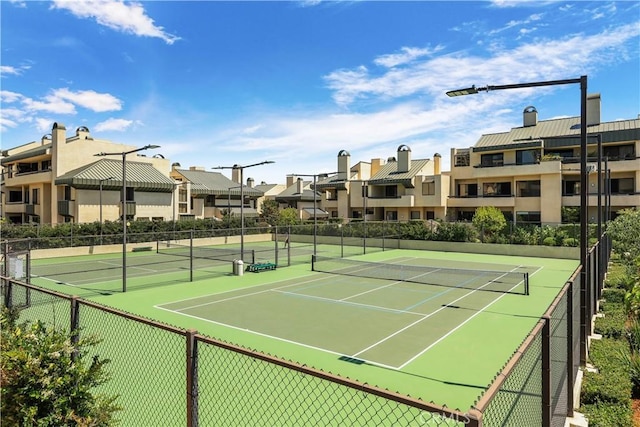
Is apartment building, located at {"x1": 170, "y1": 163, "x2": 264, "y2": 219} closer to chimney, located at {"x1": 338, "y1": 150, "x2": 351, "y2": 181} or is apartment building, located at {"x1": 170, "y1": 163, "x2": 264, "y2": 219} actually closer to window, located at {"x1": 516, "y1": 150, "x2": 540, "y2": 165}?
chimney, located at {"x1": 338, "y1": 150, "x2": 351, "y2": 181}

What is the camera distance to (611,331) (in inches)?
420

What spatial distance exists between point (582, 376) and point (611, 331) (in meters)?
3.56

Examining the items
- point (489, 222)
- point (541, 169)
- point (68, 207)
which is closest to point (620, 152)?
point (541, 169)

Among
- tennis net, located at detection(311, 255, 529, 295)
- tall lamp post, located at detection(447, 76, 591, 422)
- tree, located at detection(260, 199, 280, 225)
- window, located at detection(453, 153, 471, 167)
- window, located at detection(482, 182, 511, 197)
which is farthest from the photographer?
tree, located at detection(260, 199, 280, 225)

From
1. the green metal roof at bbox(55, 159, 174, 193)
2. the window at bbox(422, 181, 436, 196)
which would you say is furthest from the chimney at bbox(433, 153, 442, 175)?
the green metal roof at bbox(55, 159, 174, 193)

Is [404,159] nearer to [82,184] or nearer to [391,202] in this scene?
[391,202]

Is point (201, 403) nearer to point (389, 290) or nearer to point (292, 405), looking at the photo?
point (292, 405)

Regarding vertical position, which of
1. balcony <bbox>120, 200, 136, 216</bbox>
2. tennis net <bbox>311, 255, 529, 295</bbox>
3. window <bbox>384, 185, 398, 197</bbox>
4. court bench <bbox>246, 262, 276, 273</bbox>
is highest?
window <bbox>384, 185, 398, 197</bbox>

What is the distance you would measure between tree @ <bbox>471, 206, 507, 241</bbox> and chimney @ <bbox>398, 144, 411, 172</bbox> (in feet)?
62.1

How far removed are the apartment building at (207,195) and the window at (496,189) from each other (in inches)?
1165

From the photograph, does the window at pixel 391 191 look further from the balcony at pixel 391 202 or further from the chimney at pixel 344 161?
the chimney at pixel 344 161

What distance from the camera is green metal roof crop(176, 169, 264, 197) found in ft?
186

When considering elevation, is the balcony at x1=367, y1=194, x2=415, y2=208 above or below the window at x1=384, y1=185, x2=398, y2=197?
below

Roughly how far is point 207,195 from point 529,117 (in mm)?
41578
